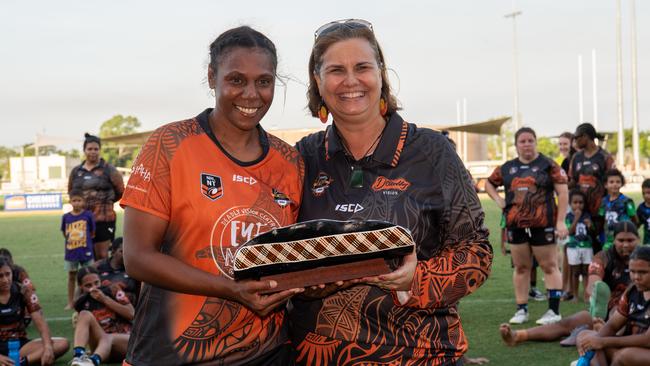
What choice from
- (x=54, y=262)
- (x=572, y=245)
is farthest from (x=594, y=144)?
(x=54, y=262)

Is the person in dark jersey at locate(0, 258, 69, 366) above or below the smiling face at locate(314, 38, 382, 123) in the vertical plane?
below

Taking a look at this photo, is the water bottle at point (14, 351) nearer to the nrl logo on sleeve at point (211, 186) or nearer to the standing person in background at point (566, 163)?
the nrl logo on sleeve at point (211, 186)

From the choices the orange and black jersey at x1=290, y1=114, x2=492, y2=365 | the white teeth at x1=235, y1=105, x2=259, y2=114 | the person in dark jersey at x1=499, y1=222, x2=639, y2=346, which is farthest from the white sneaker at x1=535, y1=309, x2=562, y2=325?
the white teeth at x1=235, y1=105, x2=259, y2=114

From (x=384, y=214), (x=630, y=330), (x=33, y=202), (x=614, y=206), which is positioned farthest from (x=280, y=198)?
(x=33, y=202)

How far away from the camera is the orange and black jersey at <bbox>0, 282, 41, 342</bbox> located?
25.6ft

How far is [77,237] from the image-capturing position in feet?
37.3

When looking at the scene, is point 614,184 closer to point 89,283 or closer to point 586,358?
point 586,358

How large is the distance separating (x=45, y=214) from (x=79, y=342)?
28.3m

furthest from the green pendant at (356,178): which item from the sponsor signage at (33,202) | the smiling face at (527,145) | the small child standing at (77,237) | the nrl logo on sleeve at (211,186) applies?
the sponsor signage at (33,202)

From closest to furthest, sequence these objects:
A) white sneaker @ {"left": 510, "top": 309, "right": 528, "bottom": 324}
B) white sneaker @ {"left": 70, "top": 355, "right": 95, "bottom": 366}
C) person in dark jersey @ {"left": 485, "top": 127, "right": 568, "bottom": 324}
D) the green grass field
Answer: white sneaker @ {"left": 70, "top": 355, "right": 95, "bottom": 366}, the green grass field, white sneaker @ {"left": 510, "top": 309, "right": 528, "bottom": 324}, person in dark jersey @ {"left": 485, "top": 127, "right": 568, "bottom": 324}

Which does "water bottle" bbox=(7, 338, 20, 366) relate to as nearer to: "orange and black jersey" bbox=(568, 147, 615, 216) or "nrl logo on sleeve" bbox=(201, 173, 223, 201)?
"nrl logo on sleeve" bbox=(201, 173, 223, 201)

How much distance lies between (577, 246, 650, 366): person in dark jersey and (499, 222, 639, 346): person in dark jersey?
83cm

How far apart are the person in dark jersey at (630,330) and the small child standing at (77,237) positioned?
716 cm

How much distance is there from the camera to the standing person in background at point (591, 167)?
11.1 metres
